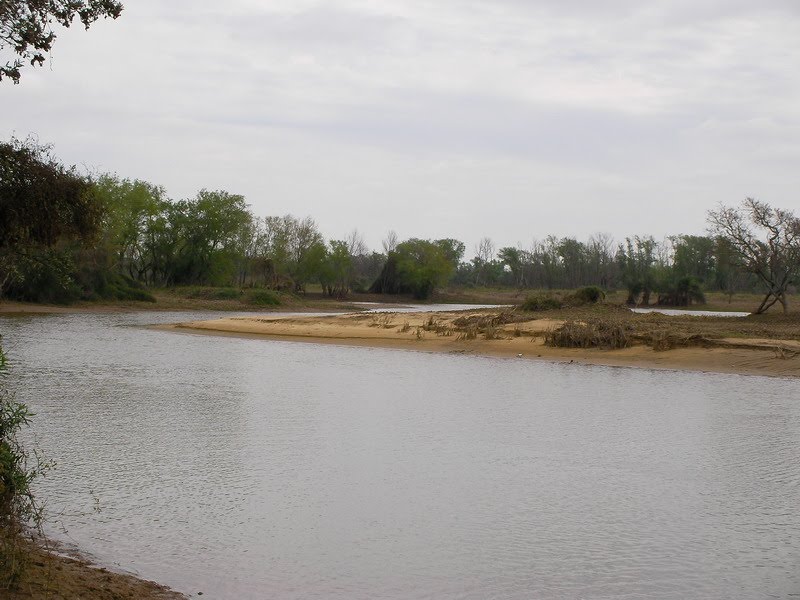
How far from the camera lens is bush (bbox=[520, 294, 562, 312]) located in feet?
123

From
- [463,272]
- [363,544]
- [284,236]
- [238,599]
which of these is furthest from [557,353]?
[463,272]

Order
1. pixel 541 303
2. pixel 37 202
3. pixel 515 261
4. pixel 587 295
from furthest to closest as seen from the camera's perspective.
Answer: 1. pixel 515 261
2. pixel 587 295
3. pixel 541 303
4. pixel 37 202

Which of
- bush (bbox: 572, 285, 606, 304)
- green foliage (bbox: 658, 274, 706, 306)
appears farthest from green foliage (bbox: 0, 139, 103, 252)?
green foliage (bbox: 658, 274, 706, 306)

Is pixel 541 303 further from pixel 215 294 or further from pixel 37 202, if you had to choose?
pixel 215 294

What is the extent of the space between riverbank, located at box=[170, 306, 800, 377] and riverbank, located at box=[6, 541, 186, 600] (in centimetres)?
1977

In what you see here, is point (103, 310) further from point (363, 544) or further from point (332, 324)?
point (363, 544)

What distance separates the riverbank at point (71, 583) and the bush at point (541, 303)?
31506mm

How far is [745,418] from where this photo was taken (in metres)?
16.2

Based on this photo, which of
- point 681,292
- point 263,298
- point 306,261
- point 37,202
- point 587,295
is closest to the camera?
point 37,202

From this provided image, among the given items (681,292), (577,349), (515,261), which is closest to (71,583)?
(577,349)

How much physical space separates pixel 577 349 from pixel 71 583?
23.0m

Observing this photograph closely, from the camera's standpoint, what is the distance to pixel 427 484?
1092 cm

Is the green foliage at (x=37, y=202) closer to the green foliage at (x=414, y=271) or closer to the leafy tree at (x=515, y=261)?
the green foliage at (x=414, y=271)

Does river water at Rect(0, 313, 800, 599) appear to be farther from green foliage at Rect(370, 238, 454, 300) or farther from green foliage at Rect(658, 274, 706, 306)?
green foliage at Rect(370, 238, 454, 300)
